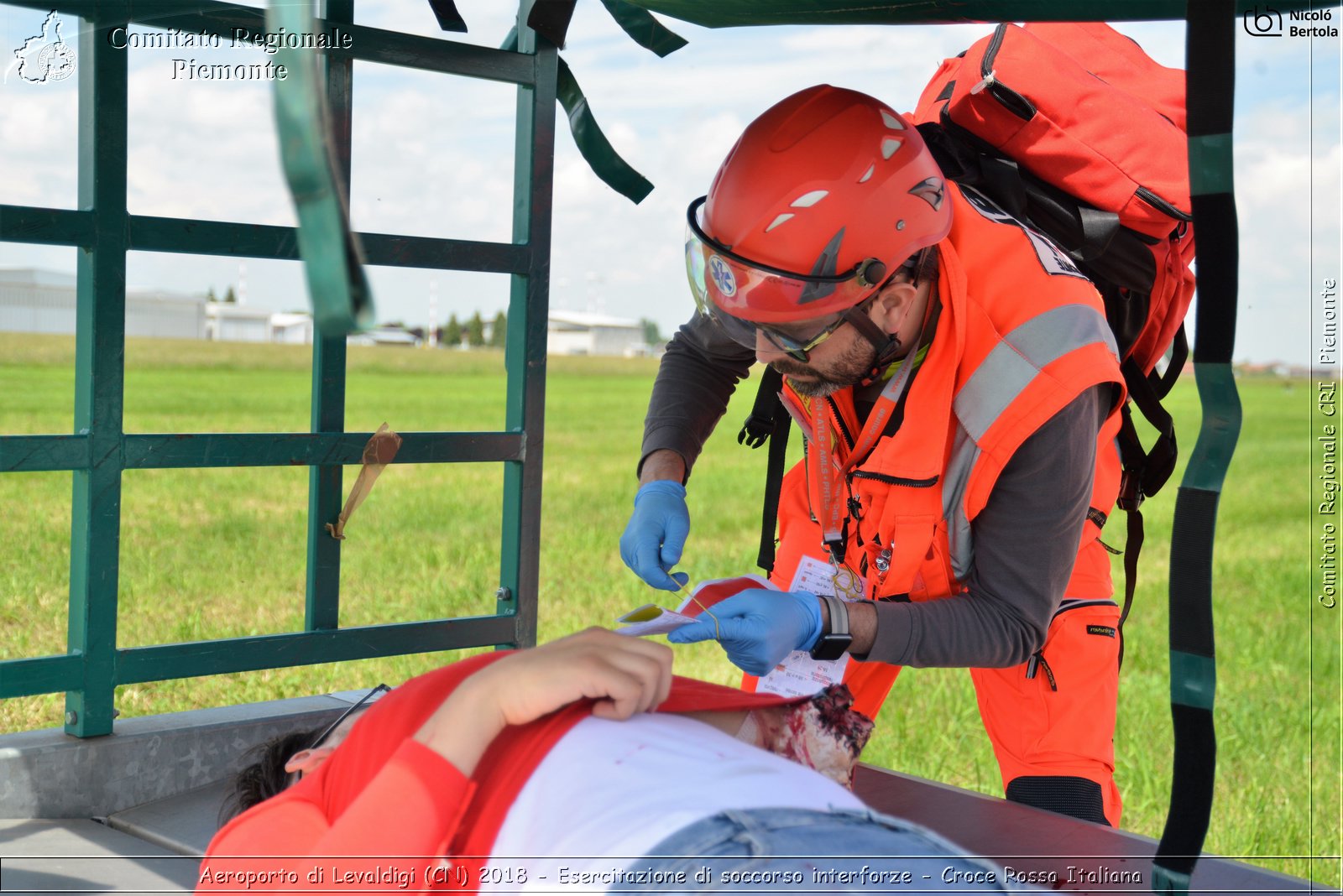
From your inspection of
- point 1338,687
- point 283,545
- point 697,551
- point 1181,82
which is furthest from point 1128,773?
point 283,545

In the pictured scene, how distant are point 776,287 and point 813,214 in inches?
6.3

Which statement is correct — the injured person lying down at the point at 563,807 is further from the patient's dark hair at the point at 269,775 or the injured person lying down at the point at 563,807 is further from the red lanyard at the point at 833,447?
the red lanyard at the point at 833,447

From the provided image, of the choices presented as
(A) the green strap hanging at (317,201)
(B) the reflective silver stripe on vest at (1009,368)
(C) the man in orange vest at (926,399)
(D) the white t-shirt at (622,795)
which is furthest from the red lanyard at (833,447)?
(A) the green strap hanging at (317,201)

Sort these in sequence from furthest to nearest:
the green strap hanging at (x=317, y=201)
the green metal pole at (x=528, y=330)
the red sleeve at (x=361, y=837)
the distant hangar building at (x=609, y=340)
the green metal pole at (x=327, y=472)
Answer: the distant hangar building at (x=609, y=340)
the green metal pole at (x=528, y=330)
the green metal pole at (x=327, y=472)
the red sleeve at (x=361, y=837)
the green strap hanging at (x=317, y=201)

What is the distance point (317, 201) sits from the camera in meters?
1.10

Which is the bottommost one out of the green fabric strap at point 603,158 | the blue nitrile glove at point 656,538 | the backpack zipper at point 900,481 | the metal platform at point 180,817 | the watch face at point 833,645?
the metal platform at point 180,817

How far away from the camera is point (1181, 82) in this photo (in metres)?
2.68

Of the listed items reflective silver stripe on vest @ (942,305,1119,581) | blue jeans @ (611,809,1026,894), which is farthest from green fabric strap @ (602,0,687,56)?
blue jeans @ (611,809,1026,894)

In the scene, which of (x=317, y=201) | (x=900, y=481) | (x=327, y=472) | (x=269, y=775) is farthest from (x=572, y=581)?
(x=317, y=201)

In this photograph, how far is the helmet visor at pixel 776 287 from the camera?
219 centimetres

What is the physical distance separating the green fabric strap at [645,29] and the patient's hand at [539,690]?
1.75m

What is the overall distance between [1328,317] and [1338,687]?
398 cm

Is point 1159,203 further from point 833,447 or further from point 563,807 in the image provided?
point 563,807

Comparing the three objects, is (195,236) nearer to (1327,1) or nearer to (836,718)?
(836,718)
